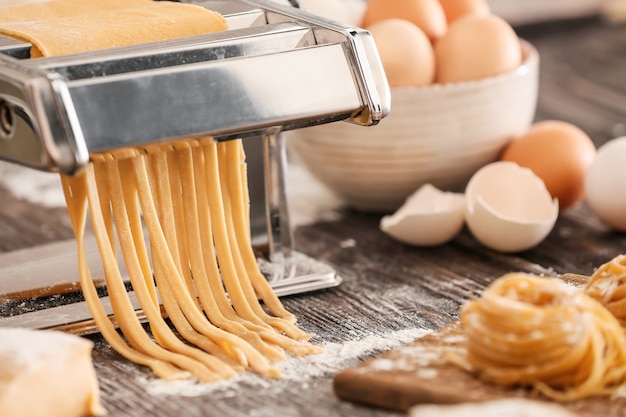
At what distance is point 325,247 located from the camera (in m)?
1.61

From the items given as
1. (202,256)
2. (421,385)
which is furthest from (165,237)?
(421,385)

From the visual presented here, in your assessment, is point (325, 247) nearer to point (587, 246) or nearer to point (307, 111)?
point (587, 246)

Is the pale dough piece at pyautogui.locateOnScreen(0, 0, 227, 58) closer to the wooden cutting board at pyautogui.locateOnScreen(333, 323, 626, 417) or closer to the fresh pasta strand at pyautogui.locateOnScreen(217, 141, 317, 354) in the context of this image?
the fresh pasta strand at pyautogui.locateOnScreen(217, 141, 317, 354)

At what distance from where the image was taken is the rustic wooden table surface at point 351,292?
1055mm

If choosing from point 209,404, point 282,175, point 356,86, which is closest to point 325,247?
point 282,175

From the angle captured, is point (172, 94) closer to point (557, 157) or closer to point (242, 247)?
point (242, 247)

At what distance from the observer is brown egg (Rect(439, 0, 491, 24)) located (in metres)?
1.70

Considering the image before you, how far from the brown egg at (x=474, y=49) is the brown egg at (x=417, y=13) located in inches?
1.1

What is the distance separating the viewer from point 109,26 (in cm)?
116

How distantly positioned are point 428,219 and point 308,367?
468 millimetres

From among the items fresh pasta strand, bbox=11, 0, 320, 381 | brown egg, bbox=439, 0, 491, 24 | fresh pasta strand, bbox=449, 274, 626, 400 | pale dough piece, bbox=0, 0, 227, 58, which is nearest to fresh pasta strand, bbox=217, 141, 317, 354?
fresh pasta strand, bbox=11, 0, 320, 381

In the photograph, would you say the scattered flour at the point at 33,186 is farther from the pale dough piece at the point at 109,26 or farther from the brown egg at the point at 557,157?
the brown egg at the point at 557,157

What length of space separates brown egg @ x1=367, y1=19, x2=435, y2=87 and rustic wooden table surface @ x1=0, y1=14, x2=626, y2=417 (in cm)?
26

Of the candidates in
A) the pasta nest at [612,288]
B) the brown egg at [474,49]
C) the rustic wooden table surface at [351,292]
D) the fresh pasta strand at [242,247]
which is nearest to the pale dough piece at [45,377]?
the rustic wooden table surface at [351,292]
